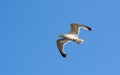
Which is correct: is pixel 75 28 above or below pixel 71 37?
above

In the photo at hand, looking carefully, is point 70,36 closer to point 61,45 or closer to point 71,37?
point 71,37

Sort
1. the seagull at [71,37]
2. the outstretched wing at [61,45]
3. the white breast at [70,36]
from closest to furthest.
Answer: the seagull at [71,37] → the white breast at [70,36] → the outstretched wing at [61,45]

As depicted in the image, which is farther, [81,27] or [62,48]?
[62,48]

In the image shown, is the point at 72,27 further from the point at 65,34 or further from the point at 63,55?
the point at 63,55

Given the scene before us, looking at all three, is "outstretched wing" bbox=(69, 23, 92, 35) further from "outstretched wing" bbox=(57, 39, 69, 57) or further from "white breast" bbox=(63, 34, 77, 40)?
"outstretched wing" bbox=(57, 39, 69, 57)

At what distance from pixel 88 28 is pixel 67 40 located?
3.73m

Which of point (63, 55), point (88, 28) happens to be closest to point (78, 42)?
point (88, 28)

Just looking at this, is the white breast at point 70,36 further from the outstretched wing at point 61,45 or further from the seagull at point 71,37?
the outstretched wing at point 61,45

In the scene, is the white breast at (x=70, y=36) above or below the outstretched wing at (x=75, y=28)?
below

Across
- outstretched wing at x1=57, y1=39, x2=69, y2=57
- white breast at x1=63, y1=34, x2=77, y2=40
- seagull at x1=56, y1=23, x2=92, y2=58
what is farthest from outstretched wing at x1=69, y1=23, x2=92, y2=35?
outstretched wing at x1=57, y1=39, x2=69, y2=57

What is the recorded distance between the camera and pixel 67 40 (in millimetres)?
33438

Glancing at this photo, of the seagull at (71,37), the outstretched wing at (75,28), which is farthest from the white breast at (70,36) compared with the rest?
the outstretched wing at (75,28)

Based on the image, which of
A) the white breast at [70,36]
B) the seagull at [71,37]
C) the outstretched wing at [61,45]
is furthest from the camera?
the outstretched wing at [61,45]

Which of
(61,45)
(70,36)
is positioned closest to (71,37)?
(70,36)
